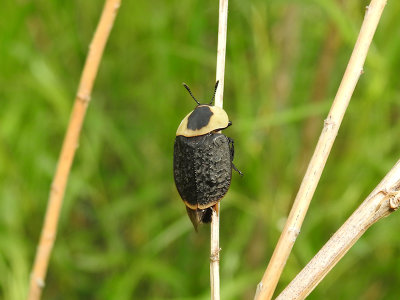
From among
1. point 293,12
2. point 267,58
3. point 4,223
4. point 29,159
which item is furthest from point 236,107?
point 4,223

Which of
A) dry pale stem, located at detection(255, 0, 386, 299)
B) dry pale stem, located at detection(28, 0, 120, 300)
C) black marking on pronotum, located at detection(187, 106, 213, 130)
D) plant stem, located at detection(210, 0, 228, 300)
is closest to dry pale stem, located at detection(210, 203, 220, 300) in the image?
plant stem, located at detection(210, 0, 228, 300)

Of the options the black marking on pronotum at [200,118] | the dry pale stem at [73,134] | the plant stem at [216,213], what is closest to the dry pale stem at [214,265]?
the plant stem at [216,213]

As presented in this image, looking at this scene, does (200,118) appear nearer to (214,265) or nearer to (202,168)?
(202,168)

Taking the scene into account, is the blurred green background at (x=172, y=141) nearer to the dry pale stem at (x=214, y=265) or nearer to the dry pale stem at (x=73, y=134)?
the dry pale stem at (x=73, y=134)

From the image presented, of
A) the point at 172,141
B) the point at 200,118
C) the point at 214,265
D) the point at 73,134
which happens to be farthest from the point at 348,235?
the point at 172,141

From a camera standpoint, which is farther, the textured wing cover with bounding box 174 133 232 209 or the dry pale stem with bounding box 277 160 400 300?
the textured wing cover with bounding box 174 133 232 209

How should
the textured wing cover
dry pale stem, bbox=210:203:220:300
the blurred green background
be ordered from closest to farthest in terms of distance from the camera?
dry pale stem, bbox=210:203:220:300 → the textured wing cover → the blurred green background

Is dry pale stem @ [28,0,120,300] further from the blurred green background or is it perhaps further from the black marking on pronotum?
the blurred green background
